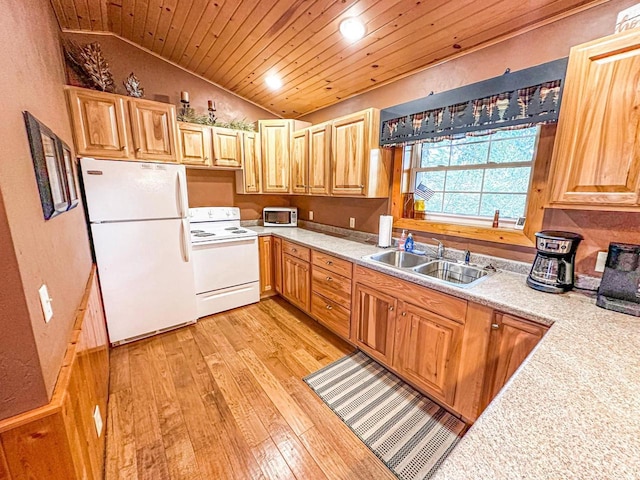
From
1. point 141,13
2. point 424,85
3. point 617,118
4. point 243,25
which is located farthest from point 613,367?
point 141,13

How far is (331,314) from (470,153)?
186cm

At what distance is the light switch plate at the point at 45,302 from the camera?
90 cm

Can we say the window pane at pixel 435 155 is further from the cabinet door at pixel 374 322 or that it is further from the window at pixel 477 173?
the cabinet door at pixel 374 322

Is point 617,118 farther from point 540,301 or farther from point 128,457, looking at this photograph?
point 128,457

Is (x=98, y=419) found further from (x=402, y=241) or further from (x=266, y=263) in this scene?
(x=402, y=241)

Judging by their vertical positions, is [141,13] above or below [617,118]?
above

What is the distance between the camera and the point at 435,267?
7.06 feet

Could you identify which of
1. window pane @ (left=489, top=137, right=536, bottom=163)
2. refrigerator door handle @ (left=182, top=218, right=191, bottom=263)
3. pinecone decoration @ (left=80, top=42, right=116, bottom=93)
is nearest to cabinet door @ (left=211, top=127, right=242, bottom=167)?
refrigerator door handle @ (left=182, top=218, right=191, bottom=263)

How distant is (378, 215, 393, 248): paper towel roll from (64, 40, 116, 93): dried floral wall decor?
272cm

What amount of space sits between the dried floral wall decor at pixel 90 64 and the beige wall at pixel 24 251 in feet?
3.58

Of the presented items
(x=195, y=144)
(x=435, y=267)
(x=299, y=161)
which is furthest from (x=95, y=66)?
(x=435, y=267)

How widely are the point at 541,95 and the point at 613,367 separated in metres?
1.45

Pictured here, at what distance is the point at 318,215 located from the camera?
361cm

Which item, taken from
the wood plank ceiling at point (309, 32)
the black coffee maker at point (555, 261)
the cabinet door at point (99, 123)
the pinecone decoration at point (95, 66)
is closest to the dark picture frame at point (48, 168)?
the cabinet door at point (99, 123)
